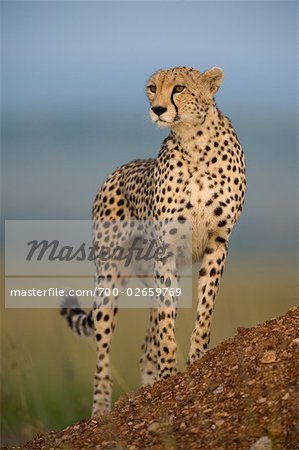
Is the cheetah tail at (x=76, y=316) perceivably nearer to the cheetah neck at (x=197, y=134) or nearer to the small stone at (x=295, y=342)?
the cheetah neck at (x=197, y=134)

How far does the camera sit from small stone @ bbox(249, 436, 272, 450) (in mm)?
4500

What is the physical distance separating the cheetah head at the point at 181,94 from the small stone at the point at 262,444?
6.50 feet

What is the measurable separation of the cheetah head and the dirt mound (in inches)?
48.9

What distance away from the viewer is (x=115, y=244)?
6.89 m

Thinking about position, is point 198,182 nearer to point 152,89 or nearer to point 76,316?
point 152,89

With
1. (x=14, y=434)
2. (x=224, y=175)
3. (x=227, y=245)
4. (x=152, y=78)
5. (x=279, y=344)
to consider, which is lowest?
(x=14, y=434)

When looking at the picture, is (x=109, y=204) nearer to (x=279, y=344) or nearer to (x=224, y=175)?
(x=224, y=175)

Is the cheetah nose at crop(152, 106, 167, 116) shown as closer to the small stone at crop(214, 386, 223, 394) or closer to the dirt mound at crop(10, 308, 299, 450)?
the dirt mound at crop(10, 308, 299, 450)

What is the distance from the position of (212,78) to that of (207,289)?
122 centimetres

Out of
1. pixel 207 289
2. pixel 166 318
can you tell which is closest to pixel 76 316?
pixel 166 318

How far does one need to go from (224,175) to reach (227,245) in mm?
415

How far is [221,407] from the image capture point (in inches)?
196

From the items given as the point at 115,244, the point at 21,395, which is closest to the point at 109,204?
the point at 115,244

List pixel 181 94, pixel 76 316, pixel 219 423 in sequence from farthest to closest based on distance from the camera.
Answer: pixel 76 316, pixel 181 94, pixel 219 423
